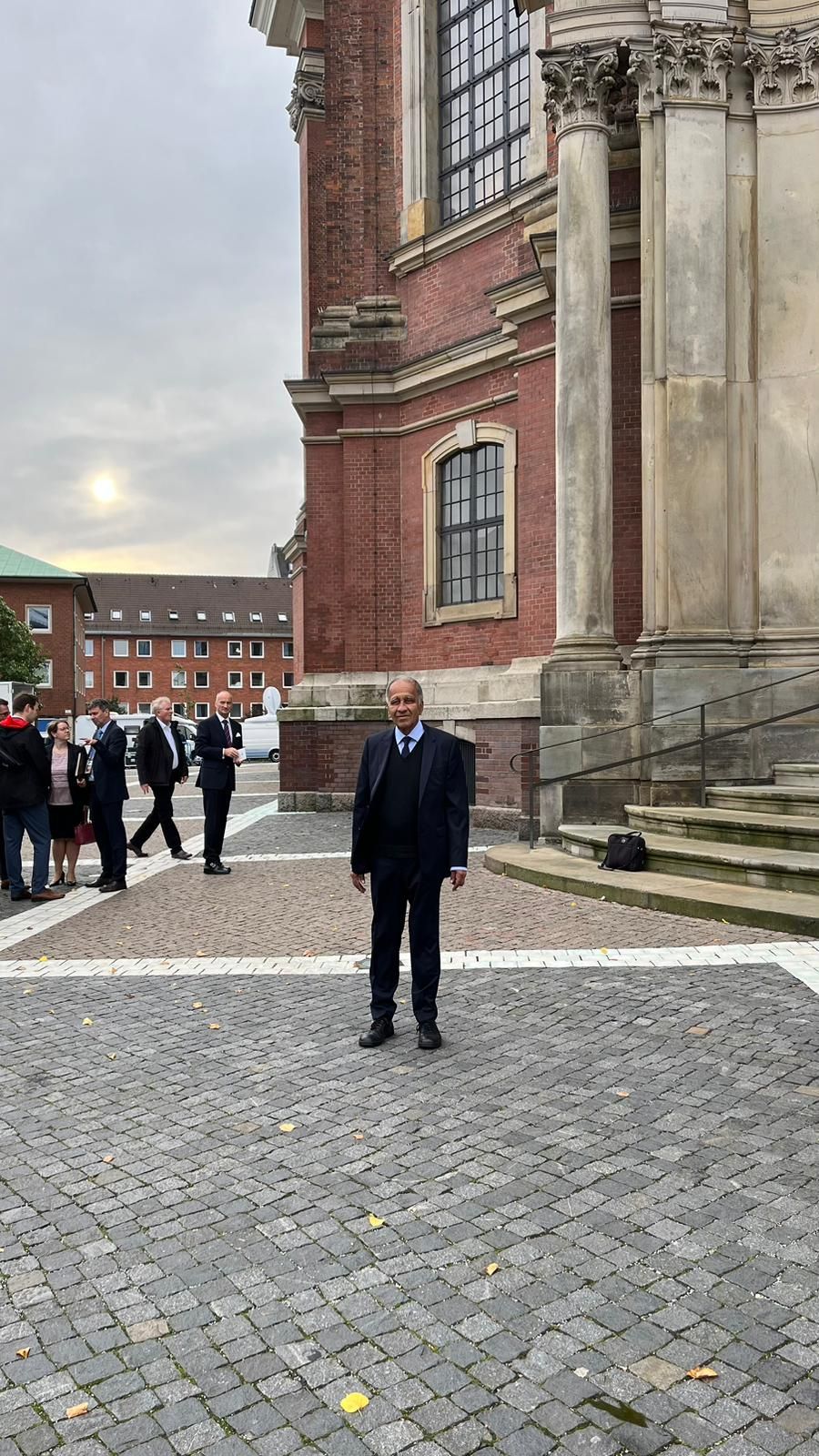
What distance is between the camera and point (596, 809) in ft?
39.3

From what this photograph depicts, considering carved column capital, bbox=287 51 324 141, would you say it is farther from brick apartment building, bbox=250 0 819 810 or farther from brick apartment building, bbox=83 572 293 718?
brick apartment building, bbox=83 572 293 718

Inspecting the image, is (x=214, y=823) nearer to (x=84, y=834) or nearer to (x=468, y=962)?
(x=84, y=834)

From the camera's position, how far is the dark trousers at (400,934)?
17.4 ft

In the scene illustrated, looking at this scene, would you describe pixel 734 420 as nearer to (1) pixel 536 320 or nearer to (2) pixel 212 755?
(1) pixel 536 320

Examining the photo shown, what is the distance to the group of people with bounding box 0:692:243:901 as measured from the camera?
1014 centimetres

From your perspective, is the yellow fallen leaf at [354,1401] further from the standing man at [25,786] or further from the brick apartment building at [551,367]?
the brick apartment building at [551,367]

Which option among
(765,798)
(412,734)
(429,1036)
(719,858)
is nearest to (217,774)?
(719,858)

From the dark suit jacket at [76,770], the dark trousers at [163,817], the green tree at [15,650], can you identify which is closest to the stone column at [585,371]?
the dark trousers at [163,817]

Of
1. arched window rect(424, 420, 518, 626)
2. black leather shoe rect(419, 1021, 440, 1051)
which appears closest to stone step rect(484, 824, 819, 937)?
black leather shoe rect(419, 1021, 440, 1051)

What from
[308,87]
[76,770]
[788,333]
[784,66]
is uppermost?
[308,87]

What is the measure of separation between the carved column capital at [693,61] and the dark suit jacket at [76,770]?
9.44 metres

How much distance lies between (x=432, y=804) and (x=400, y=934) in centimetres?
66

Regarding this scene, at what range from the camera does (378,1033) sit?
17.4 feet

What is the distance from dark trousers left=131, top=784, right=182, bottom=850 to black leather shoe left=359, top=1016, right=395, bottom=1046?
24.8 ft
